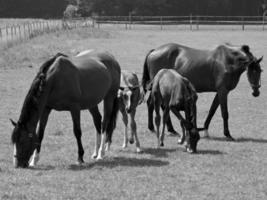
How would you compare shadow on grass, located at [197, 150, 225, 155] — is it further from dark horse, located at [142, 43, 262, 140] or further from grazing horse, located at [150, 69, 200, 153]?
dark horse, located at [142, 43, 262, 140]

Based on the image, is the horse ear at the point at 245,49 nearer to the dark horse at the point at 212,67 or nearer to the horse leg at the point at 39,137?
the dark horse at the point at 212,67

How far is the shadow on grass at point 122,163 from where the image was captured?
31.7 feet

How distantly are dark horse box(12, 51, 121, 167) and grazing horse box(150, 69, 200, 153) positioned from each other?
3.10ft

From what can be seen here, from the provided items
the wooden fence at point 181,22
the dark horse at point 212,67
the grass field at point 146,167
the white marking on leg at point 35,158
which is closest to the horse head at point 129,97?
the grass field at point 146,167

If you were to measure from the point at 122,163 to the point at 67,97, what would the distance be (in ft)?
4.55

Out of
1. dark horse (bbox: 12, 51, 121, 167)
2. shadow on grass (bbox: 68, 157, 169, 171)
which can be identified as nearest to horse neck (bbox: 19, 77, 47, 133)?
dark horse (bbox: 12, 51, 121, 167)

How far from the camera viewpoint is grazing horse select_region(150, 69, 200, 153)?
1084 cm

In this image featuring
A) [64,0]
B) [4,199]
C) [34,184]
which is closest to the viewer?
[4,199]

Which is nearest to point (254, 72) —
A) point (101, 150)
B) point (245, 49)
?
point (245, 49)

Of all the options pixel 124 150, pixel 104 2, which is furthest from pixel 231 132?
pixel 104 2

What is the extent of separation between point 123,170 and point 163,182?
98 centimetres

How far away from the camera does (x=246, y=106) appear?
1795cm

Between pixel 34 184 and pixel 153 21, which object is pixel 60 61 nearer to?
pixel 34 184

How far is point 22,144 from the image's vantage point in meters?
9.23
